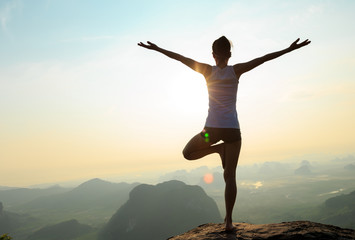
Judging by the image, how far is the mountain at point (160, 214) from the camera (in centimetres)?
17025

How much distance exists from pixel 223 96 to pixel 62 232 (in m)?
217

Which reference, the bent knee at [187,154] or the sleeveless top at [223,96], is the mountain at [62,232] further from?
the sleeveless top at [223,96]

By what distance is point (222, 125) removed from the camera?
5.03m

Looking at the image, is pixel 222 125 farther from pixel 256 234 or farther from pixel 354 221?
pixel 354 221

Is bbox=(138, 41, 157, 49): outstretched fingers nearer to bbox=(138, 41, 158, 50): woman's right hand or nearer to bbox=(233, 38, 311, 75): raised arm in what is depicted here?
bbox=(138, 41, 158, 50): woman's right hand

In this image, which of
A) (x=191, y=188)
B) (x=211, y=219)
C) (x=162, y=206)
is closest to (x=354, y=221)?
(x=211, y=219)

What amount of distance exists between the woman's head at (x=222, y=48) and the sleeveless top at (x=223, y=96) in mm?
242

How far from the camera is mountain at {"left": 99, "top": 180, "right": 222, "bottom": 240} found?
170250 mm

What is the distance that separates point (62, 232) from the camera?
18500 centimetres

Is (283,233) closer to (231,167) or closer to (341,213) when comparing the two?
(231,167)

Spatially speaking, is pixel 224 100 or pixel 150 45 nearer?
pixel 224 100

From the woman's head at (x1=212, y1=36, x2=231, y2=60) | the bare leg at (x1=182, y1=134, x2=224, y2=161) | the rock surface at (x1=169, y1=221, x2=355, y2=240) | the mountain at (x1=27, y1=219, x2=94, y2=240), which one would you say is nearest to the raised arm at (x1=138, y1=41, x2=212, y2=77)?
the woman's head at (x1=212, y1=36, x2=231, y2=60)

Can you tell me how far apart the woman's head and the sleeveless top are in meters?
0.24

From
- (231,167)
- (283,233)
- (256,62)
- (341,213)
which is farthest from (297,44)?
(341,213)
